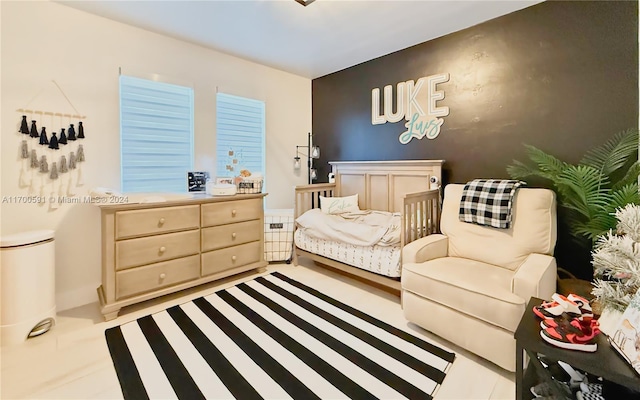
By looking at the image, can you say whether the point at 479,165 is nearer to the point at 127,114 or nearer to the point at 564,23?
the point at 564,23

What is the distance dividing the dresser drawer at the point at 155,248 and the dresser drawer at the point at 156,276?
5cm

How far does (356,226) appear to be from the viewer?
271cm

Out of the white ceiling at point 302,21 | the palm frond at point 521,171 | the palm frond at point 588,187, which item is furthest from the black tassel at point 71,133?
the palm frond at point 588,187

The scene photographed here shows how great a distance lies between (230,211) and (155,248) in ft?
2.39

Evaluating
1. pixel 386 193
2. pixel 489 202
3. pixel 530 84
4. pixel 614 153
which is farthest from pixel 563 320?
pixel 386 193

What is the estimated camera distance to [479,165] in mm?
2789

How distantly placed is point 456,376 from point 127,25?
375 centimetres

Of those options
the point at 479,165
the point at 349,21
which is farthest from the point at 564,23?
the point at 349,21

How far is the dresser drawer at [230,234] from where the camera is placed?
8.87ft

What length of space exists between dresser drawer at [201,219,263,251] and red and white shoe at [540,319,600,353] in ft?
8.11

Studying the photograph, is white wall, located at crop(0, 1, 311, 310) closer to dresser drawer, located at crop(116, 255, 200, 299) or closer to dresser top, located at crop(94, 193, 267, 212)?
dresser top, located at crop(94, 193, 267, 212)

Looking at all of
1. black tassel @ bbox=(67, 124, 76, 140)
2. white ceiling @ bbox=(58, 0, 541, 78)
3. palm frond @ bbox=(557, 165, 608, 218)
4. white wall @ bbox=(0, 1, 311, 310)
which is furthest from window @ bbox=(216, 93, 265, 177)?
palm frond @ bbox=(557, 165, 608, 218)

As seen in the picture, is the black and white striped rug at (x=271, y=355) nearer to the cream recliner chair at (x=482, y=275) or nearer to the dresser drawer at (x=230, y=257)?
the cream recliner chair at (x=482, y=275)

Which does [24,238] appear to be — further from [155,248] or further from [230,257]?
[230,257]
